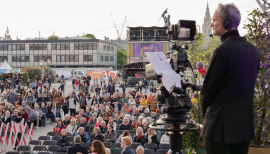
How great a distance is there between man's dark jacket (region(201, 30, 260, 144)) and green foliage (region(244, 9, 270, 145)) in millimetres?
1527

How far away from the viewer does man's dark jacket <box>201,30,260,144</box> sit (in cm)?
184

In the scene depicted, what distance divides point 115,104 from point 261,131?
45.8 ft

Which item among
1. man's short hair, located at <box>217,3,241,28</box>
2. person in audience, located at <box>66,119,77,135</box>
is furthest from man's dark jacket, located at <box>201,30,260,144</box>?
person in audience, located at <box>66,119,77,135</box>

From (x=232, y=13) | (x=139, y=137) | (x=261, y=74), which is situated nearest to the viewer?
(x=232, y=13)

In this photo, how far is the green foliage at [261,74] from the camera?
10.9ft

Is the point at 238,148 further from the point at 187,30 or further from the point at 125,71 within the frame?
the point at 125,71

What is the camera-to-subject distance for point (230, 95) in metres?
1.86

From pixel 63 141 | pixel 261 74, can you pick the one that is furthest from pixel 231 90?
pixel 63 141

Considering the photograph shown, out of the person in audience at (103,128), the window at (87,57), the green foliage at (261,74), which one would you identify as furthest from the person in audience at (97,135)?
the window at (87,57)

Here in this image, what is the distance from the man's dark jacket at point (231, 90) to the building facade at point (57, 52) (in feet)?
203

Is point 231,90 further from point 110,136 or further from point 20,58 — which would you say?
point 20,58

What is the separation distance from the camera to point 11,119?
39.2 feet

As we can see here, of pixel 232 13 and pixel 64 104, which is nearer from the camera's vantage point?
pixel 232 13

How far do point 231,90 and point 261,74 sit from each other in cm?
173
